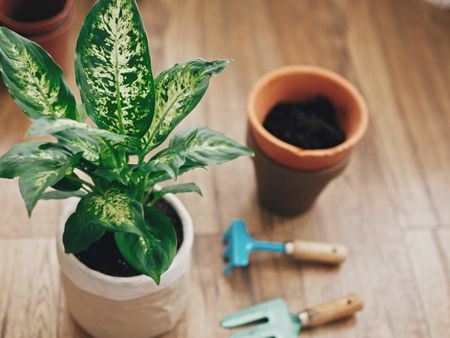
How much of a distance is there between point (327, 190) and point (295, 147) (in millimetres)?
292

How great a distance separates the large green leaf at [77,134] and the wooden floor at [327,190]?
54 centimetres

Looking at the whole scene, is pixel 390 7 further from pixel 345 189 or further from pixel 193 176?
pixel 193 176

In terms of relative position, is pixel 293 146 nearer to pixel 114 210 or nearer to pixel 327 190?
pixel 327 190

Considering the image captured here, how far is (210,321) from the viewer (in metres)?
1.40

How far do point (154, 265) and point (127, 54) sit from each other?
0.33 metres

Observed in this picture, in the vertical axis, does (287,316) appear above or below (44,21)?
below

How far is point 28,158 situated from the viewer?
0.99 metres

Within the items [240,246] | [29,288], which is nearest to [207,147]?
[240,246]

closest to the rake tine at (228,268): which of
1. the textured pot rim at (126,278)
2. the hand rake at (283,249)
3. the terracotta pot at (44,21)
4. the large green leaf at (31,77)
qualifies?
the hand rake at (283,249)

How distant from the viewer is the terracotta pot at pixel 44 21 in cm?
160

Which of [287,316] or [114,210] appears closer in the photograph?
[114,210]

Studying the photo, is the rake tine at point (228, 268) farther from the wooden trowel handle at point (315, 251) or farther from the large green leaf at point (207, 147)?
the large green leaf at point (207, 147)

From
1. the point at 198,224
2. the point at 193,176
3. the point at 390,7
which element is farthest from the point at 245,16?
the point at 198,224

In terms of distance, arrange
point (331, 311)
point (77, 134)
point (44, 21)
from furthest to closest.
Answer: point (44, 21) → point (331, 311) → point (77, 134)
